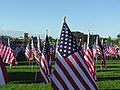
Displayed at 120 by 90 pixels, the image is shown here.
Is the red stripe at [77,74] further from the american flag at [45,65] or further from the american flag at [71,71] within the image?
the american flag at [45,65]

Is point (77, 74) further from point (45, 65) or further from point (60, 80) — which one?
point (45, 65)

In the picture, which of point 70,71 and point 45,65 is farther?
point 45,65

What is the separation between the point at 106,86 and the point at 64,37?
10812mm

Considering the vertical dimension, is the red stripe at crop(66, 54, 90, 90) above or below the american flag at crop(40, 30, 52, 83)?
above

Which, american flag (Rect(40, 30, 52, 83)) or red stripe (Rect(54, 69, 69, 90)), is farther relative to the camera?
american flag (Rect(40, 30, 52, 83))

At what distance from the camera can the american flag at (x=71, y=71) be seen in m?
7.95

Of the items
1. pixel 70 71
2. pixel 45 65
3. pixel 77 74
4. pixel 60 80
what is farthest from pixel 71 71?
pixel 45 65

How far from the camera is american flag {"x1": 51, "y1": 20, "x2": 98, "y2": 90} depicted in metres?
7.95

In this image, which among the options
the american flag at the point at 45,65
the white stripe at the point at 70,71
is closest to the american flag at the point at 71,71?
the white stripe at the point at 70,71

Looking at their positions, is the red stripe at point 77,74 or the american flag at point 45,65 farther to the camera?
the american flag at point 45,65

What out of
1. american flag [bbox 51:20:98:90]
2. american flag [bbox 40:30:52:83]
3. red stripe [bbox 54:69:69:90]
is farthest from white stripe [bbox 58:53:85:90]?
american flag [bbox 40:30:52:83]

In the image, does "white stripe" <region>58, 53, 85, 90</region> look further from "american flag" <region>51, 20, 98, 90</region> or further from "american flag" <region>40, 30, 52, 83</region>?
"american flag" <region>40, 30, 52, 83</region>

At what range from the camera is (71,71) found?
800 cm

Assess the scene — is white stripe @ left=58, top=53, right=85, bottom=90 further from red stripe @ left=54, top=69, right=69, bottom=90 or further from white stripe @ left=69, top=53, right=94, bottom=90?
red stripe @ left=54, top=69, right=69, bottom=90
